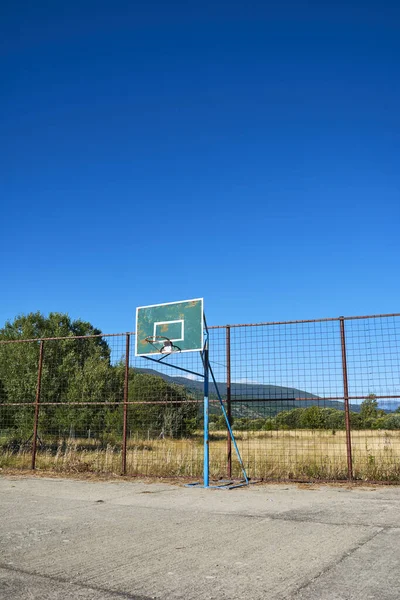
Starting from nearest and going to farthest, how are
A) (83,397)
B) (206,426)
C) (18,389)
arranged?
1. (206,426)
2. (83,397)
3. (18,389)

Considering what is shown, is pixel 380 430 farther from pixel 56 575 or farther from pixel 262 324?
pixel 56 575

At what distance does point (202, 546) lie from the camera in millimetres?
5141

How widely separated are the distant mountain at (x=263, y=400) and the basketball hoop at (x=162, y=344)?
0.91 m

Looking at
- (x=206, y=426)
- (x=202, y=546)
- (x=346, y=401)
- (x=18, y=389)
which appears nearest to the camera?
Result: (x=202, y=546)

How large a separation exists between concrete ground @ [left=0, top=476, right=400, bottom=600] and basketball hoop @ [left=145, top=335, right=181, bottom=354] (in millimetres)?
2903

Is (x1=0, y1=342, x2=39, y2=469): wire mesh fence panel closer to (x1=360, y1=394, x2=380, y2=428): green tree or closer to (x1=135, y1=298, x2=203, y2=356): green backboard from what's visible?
(x1=135, y1=298, x2=203, y2=356): green backboard

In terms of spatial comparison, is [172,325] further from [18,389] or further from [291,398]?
[18,389]

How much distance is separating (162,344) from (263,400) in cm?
234

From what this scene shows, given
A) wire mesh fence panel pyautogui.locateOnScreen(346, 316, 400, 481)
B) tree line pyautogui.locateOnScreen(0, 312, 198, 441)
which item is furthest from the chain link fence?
tree line pyautogui.locateOnScreen(0, 312, 198, 441)

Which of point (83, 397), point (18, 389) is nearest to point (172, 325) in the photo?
point (83, 397)

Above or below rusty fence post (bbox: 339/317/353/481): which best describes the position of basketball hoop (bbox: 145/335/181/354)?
above

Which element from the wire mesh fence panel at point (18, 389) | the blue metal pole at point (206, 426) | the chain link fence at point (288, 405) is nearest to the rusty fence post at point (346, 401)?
the chain link fence at point (288, 405)

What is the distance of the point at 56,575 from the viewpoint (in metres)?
4.24

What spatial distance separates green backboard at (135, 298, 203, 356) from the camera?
10.4 meters
